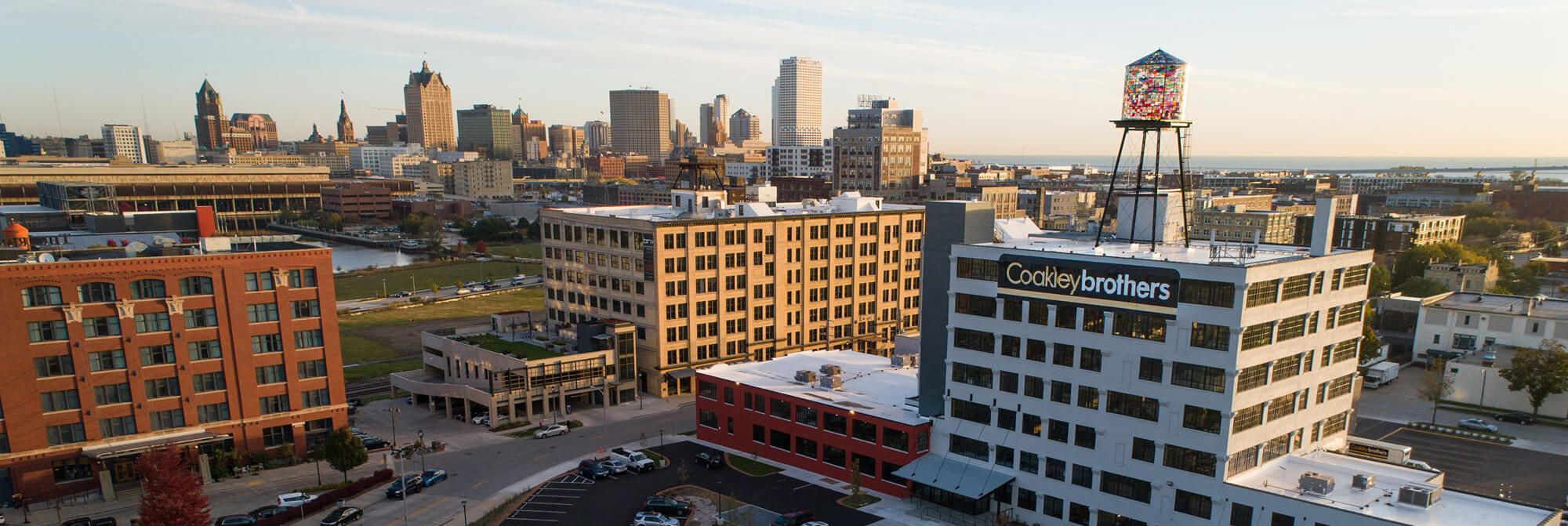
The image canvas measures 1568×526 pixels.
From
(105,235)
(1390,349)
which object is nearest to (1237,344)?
(1390,349)

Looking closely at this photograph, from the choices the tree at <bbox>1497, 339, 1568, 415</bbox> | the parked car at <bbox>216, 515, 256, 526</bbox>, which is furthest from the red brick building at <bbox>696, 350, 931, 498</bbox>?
the tree at <bbox>1497, 339, 1568, 415</bbox>

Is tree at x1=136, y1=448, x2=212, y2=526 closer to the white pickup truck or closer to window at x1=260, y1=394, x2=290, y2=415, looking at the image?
window at x1=260, y1=394, x2=290, y2=415

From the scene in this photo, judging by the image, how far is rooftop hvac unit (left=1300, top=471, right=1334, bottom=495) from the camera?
46.6 meters

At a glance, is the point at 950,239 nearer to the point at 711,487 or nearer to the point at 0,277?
the point at 711,487

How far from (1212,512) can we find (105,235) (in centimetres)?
10426

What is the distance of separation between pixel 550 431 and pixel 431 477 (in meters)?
13.6

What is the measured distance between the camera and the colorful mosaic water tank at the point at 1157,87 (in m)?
55.6

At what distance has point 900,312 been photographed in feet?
364

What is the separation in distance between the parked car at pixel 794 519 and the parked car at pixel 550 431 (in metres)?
28.8

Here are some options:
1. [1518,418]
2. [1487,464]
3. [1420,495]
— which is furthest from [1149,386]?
[1518,418]

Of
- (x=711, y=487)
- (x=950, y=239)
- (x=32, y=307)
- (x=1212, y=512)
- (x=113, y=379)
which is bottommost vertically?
(x=711, y=487)

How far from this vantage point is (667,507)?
58781 mm

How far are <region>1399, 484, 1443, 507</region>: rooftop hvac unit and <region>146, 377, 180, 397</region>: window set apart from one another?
84128 mm

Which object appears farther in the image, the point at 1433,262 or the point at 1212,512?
the point at 1433,262
